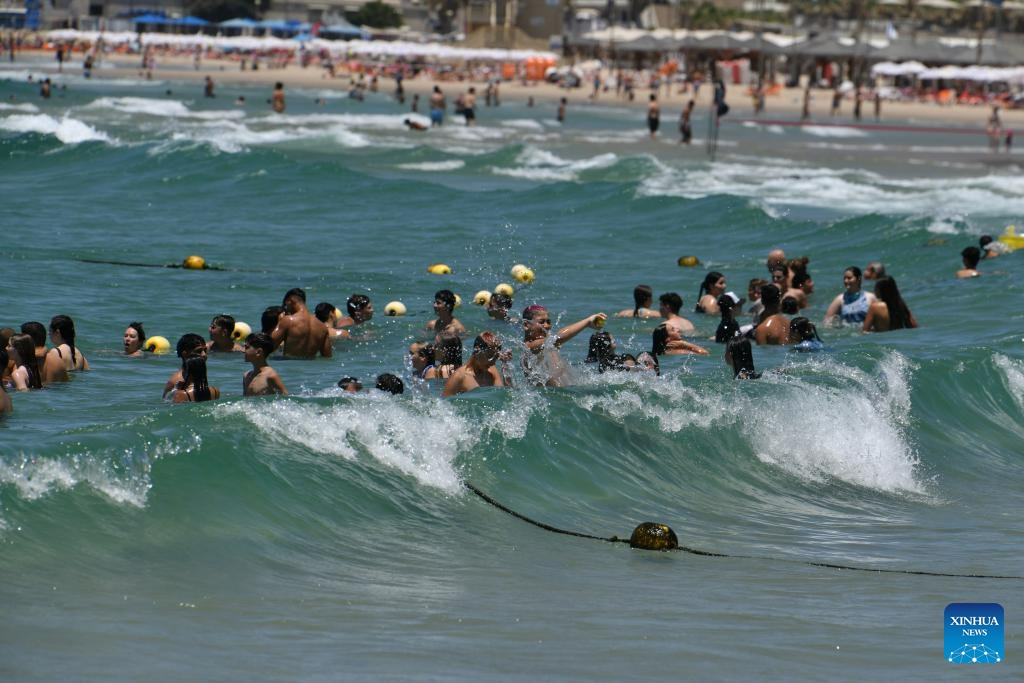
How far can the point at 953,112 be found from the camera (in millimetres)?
76188

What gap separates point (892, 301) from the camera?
18.4 meters

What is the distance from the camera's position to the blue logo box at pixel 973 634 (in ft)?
25.4

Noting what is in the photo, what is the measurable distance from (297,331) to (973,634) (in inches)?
352

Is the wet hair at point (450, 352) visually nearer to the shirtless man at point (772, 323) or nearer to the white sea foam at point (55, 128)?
the shirtless man at point (772, 323)

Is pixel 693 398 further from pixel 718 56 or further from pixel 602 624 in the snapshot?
pixel 718 56

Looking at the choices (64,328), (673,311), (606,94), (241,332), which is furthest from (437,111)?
(64,328)

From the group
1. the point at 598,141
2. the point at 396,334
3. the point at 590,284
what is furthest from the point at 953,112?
the point at 396,334

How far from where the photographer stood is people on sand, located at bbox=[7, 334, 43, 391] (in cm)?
1280

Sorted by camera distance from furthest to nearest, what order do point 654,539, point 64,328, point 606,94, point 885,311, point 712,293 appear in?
point 606,94 → point 712,293 → point 885,311 → point 64,328 → point 654,539

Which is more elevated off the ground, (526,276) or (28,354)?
(28,354)

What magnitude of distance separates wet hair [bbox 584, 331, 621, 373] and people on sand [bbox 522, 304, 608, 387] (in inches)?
19.3

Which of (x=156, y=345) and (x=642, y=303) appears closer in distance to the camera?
(x=156, y=345)

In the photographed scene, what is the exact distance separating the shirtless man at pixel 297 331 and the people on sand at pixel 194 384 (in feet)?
9.72

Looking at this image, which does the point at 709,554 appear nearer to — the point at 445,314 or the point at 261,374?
the point at 261,374
